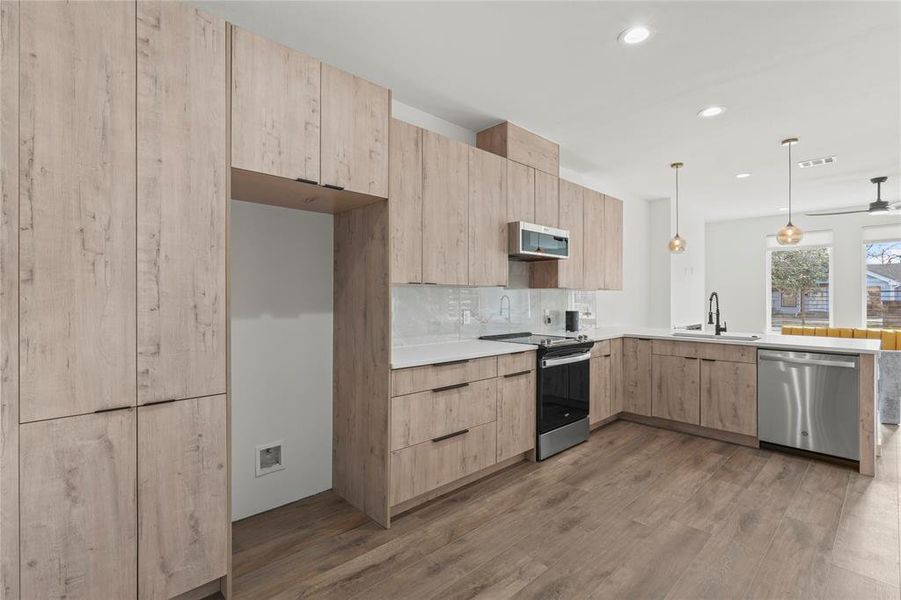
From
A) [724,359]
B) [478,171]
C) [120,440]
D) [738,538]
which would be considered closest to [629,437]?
[724,359]

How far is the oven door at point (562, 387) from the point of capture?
3.30m

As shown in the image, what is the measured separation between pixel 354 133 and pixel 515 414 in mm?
2178

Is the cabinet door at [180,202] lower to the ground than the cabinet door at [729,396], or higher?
higher

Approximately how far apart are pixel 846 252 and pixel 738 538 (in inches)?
272

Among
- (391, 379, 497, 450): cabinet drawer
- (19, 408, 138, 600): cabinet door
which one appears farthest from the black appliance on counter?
(19, 408, 138, 600): cabinet door

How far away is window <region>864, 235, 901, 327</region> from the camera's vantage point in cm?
643

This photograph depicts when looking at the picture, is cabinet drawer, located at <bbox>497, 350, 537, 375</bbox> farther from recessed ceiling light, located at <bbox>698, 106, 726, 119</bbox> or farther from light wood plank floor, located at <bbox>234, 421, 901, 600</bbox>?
recessed ceiling light, located at <bbox>698, 106, 726, 119</bbox>

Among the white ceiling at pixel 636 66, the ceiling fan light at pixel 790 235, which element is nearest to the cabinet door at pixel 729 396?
the ceiling fan light at pixel 790 235

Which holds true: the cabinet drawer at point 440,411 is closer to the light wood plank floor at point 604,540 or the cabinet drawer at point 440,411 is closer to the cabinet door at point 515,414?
the cabinet door at point 515,414

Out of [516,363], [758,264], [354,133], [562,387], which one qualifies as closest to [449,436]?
[516,363]

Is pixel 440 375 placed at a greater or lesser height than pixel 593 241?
lesser

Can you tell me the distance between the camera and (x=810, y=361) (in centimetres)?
334

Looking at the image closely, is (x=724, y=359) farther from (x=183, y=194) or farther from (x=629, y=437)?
(x=183, y=194)

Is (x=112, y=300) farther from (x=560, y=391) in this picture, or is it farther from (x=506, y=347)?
(x=560, y=391)
